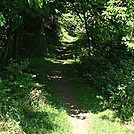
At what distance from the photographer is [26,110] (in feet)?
20.9

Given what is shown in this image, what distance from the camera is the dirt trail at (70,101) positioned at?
6.78m

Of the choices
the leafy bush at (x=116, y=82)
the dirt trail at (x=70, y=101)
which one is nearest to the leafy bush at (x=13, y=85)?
the dirt trail at (x=70, y=101)

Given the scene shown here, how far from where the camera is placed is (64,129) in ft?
20.2

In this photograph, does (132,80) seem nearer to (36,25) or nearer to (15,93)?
(15,93)

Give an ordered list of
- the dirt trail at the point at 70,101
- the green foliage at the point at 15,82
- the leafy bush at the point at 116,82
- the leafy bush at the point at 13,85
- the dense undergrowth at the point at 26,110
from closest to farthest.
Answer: the dense undergrowth at the point at 26,110 < the leafy bush at the point at 13,85 < the green foliage at the point at 15,82 < the dirt trail at the point at 70,101 < the leafy bush at the point at 116,82

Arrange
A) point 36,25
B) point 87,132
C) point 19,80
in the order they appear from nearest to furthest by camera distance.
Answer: point 87,132 < point 19,80 < point 36,25

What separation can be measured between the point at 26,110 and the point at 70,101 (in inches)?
118

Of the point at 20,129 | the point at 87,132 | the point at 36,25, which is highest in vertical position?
the point at 36,25

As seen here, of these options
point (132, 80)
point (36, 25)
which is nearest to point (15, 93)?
point (132, 80)

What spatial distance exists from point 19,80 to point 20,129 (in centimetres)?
221

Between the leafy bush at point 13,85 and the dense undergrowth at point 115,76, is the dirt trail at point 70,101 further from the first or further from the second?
the leafy bush at point 13,85

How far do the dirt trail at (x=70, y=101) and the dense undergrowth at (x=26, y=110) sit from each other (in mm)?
361

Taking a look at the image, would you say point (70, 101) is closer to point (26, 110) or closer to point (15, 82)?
point (26, 110)

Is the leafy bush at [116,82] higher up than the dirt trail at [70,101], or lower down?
higher up
